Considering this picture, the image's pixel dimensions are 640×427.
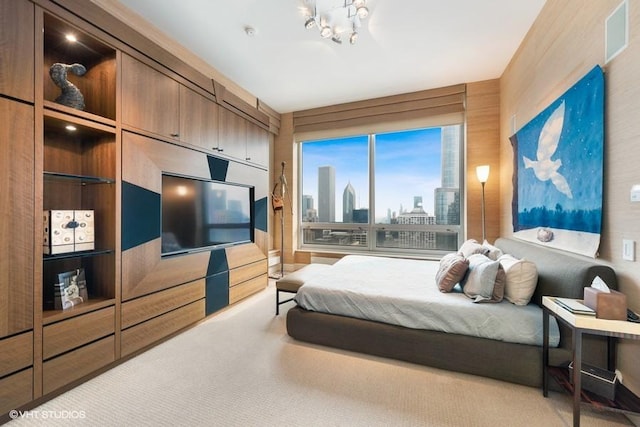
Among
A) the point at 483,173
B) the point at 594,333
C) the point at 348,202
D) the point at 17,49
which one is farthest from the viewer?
the point at 348,202

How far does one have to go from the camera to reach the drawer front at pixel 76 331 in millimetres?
1648

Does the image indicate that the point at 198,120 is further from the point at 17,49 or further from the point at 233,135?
the point at 17,49

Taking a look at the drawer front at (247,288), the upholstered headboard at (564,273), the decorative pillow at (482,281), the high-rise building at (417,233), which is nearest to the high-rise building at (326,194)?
the high-rise building at (417,233)

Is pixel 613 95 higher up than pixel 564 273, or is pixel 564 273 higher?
pixel 613 95

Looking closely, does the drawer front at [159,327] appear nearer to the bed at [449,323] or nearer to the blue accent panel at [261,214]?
the bed at [449,323]

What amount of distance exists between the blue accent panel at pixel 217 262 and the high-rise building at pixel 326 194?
89.7 inches

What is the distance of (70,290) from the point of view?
6.15 feet

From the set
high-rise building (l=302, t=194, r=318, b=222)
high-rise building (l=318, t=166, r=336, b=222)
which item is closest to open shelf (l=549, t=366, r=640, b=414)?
high-rise building (l=318, t=166, r=336, b=222)

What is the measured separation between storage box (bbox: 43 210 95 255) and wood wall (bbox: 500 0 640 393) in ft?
11.3

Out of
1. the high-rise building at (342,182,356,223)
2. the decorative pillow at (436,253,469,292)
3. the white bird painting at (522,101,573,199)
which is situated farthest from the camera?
the high-rise building at (342,182,356,223)

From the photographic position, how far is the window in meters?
4.20

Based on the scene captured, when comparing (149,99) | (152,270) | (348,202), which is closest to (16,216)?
(152,270)

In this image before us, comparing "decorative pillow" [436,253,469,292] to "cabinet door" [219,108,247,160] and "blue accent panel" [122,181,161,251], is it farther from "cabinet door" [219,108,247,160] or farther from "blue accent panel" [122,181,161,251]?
"cabinet door" [219,108,247,160]

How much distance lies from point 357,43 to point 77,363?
373cm
